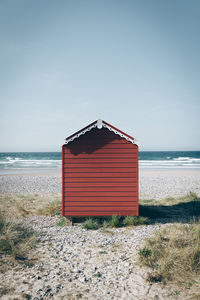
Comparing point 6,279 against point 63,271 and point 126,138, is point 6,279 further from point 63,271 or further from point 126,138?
point 126,138

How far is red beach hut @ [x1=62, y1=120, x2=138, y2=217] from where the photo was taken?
8.34m

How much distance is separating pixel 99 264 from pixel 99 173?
361 centimetres

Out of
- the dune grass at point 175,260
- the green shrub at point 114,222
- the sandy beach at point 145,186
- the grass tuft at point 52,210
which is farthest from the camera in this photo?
the sandy beach at point 145,186

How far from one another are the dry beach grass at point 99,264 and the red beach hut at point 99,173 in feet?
2.16

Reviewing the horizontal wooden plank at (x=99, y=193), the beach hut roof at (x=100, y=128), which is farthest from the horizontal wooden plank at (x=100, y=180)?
Result: the beach hut roof at (x=100, y=128)

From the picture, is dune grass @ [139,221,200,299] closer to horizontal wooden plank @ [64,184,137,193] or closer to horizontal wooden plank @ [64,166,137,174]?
horizontal wooden plank @ [64,184,137,193]

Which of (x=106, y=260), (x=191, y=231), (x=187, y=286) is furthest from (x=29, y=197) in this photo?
(x=187, y=286)

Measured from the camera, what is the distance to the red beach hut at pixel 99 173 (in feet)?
27.3

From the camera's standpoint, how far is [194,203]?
37.0ft

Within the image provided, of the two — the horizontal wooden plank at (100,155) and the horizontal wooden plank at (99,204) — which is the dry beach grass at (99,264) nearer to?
the horizontal wooden plank at (99,204)

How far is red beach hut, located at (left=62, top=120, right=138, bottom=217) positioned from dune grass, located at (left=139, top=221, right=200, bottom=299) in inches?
101

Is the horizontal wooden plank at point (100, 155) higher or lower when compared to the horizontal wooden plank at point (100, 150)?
lower

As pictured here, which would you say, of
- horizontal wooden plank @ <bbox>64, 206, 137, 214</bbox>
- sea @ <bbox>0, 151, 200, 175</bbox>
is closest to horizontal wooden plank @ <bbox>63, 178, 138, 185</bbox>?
horizontal wooden plank @ <bbox>64, 206, 137, 214</bbox>

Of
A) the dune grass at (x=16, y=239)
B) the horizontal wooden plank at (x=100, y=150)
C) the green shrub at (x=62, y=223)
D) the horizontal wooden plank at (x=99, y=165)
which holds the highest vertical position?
the horizontal wooden plank at (x=100, y=150)
